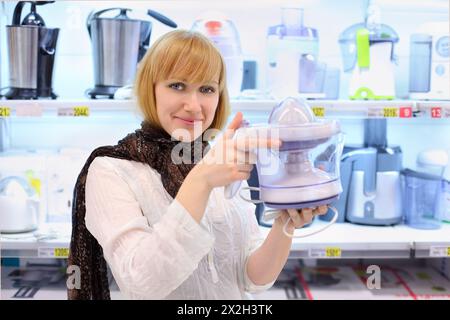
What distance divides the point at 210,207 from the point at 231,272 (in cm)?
13

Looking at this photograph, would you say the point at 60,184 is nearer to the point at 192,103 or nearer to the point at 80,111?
the point at 80,111

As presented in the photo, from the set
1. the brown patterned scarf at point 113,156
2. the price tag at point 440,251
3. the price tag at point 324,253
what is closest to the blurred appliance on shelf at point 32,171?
the brown patterned scarf at point 113,156

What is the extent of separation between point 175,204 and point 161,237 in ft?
0.17

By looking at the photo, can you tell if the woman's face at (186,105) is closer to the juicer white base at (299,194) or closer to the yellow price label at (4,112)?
the juicer white base at (299,194)

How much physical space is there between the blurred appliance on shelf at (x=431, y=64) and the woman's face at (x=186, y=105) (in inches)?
43.3

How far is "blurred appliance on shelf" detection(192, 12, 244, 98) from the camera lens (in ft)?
5.69

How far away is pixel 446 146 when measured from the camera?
1.95m

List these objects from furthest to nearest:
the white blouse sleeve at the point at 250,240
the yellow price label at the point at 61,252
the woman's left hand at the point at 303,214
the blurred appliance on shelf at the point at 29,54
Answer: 1. the blurred appliance on shelf at the point at 29,54
2. the yellow price label at the point at 61,252
3. the white blouse sleeve at the point at 250,240
4. the woman's left hand at the point at 303,214

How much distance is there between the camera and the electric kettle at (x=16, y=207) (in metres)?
1.73

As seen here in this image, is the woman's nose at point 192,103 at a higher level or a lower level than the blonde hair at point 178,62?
lower

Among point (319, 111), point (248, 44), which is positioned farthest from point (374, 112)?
point (248, 44)

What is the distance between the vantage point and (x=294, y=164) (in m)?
0.90

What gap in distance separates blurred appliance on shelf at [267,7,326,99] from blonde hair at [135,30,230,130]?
81 cm

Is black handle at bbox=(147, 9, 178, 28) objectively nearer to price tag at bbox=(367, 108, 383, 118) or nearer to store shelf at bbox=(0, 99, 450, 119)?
store shelf at bbox=(0, 99, 450, 119)
